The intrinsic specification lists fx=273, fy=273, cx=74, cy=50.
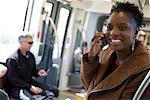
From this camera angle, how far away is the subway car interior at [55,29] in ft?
14.9

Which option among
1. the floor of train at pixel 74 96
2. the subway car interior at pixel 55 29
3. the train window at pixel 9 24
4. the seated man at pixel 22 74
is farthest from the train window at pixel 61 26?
the seated man at pixel 22 74

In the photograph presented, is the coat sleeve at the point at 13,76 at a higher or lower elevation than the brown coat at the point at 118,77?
lower

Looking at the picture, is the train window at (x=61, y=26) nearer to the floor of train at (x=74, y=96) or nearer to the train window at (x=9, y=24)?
the floor of train at (x=74, y=96)

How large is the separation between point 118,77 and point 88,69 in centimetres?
19

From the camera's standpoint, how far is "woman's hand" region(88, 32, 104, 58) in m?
1.33

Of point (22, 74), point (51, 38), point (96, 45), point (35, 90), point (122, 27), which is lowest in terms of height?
point (35, 90)

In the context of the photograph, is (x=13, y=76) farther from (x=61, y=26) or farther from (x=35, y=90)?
(x=61, y=26)

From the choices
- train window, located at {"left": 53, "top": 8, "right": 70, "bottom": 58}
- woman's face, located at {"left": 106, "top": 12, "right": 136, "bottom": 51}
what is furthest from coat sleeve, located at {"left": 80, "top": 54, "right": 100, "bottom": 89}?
train window, located at {"left": 53, "top": 8, "right": 70, "bottom": 58}

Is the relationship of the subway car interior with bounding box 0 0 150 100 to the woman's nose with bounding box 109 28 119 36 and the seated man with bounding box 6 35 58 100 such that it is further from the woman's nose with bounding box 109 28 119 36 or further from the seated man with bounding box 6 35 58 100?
the woman's nose with bounding box 109 28 119 36

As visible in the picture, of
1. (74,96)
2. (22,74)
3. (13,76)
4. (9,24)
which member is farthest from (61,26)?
(13,76)

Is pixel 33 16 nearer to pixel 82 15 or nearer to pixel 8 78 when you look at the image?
pixel 8 78

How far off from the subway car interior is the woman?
1800mm

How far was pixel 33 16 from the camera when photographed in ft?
16.9

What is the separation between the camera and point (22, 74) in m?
3.87
